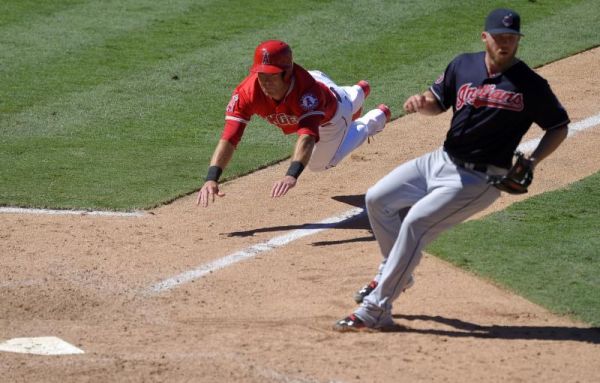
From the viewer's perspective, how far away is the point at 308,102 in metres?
7.72

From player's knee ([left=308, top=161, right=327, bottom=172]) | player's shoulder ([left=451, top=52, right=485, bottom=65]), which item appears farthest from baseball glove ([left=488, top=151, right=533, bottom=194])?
player's knee ([left=308, top=161, right=327, bottom=172])

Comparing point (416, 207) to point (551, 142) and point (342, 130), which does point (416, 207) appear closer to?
point (551, 142)

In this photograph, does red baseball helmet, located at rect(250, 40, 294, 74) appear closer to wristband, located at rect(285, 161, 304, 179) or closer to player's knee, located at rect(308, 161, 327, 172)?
wristband, located at rect(285, 161, 304, 179)

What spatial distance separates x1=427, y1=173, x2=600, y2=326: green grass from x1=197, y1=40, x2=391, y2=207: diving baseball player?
1.27 m

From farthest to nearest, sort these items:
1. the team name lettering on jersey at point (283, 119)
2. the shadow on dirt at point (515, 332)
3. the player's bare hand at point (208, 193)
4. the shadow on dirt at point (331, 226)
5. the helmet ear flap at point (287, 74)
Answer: the shadow on dirt at point (331, 226)
the team name lettering on jersey at point (283, 119)
the helmet ear flap at point (287, 74)
the player's bare hand at point (208, 193)
the shadow on dirt at point (515, 332)

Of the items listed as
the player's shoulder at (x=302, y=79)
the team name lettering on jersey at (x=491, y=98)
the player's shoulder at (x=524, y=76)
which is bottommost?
the player's shoulder at (x=302, y=79)

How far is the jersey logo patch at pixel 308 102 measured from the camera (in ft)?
25.3

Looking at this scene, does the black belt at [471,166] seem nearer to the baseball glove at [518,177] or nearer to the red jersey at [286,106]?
the baseball glove at [518,177]

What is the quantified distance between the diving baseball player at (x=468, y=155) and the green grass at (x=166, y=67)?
3.12 meters

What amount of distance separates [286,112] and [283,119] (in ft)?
0.54

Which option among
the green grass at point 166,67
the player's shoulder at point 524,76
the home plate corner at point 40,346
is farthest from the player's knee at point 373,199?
the green grass at point 166,67

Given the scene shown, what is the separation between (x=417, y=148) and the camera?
985 centimetres

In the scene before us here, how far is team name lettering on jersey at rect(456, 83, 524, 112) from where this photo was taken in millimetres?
5887

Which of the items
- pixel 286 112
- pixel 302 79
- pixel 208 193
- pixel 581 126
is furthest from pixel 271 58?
pixel 581 126
